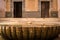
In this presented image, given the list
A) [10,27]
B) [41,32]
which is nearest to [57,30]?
[41,32]

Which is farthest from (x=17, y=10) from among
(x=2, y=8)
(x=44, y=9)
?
(x=44, y=9)

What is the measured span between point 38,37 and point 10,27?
0.40m

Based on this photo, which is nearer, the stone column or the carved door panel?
the stone column

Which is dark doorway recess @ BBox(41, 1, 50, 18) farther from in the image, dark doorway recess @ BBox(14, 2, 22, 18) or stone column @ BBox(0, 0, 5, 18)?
stone column @ BBox(0, 0, 5, 18)

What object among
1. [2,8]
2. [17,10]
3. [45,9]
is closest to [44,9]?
[45,9]

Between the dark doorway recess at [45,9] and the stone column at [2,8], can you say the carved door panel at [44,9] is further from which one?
the stone column at [2,8]

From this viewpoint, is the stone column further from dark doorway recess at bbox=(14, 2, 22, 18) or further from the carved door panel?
the carved door panel

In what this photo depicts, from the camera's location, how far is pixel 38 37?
2.31 meters

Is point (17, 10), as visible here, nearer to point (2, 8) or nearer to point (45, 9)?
point (2, 8)

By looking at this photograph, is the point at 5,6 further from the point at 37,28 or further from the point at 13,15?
the point at 37,28

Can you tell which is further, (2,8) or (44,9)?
(44,9)

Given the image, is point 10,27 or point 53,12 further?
point 53,12

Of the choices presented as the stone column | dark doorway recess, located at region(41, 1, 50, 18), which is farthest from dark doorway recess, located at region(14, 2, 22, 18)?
dark doorway recess, located at region(41, 1, 50, 18)

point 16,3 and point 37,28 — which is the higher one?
point 16,3
